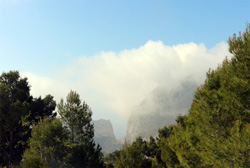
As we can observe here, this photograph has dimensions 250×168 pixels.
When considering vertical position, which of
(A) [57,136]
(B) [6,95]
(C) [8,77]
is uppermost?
(C) [8,77]

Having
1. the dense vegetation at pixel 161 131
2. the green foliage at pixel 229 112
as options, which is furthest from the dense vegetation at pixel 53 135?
the green foliage at pixel 229 112

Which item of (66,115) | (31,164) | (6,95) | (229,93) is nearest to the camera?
(31,164)

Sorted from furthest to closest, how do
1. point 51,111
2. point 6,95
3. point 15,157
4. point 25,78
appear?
point 51,111, point 25,78, point 15,157, point 6,95

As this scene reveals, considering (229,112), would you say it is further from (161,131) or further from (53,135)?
(161,131)

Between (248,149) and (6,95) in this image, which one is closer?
(248,149)

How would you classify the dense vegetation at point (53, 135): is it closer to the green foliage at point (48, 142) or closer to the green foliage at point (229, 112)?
the green foliage at point (48, 142)

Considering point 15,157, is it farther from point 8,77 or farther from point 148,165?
point 148,165

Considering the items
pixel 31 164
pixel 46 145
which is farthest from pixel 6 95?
pixel 31 164

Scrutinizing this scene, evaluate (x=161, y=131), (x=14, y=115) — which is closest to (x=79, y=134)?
(x=14, y=115)

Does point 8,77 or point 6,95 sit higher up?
point 8,77

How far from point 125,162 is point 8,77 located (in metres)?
34.1

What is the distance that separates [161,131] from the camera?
157 ft

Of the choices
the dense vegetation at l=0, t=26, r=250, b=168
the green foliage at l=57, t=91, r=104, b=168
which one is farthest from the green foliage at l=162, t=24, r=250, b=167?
the green foliage at l=57, t=91, r=104, b=168

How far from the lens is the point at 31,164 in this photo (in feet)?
A: 37.3
